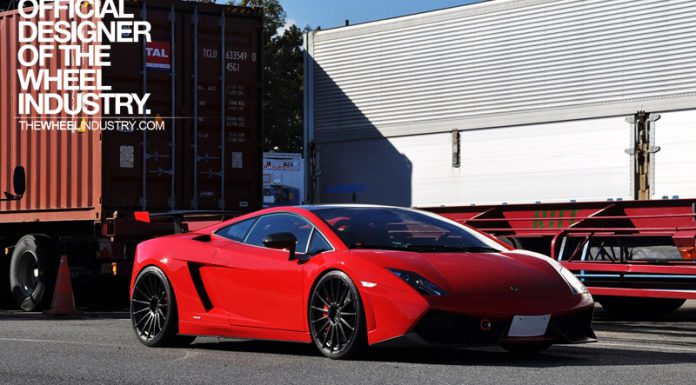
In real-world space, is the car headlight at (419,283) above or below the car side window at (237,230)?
below

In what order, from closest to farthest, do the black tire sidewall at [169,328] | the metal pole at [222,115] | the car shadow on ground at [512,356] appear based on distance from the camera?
the car shadow on ground at [512,356]
the black tire sidewall at [169,328]
the metal pole at [222,115]

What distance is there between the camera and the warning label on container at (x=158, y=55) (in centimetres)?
1627

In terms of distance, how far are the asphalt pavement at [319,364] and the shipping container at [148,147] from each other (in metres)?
5.53

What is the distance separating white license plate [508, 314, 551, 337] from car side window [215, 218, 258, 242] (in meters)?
2.34

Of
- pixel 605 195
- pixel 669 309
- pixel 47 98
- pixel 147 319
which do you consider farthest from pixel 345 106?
pixel 147 319

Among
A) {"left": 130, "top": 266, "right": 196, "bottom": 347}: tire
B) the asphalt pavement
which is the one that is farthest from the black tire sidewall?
the asphalt pavement

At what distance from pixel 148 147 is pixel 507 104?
6.69m

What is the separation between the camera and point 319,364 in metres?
7.75

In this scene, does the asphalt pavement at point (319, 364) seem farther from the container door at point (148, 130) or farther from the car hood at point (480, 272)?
the container door at point (148, 130)

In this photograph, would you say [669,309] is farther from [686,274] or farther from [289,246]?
[289,246]

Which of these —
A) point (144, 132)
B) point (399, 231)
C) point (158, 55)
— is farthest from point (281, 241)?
point (158, 55)

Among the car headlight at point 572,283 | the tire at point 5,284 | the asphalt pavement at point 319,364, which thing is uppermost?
the car headlight at point 572,283

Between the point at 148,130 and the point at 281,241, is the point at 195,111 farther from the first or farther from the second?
the point at 281,241

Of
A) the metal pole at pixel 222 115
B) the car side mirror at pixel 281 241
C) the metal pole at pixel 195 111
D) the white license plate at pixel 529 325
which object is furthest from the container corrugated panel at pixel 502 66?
the white license plate at pixel 529 325
